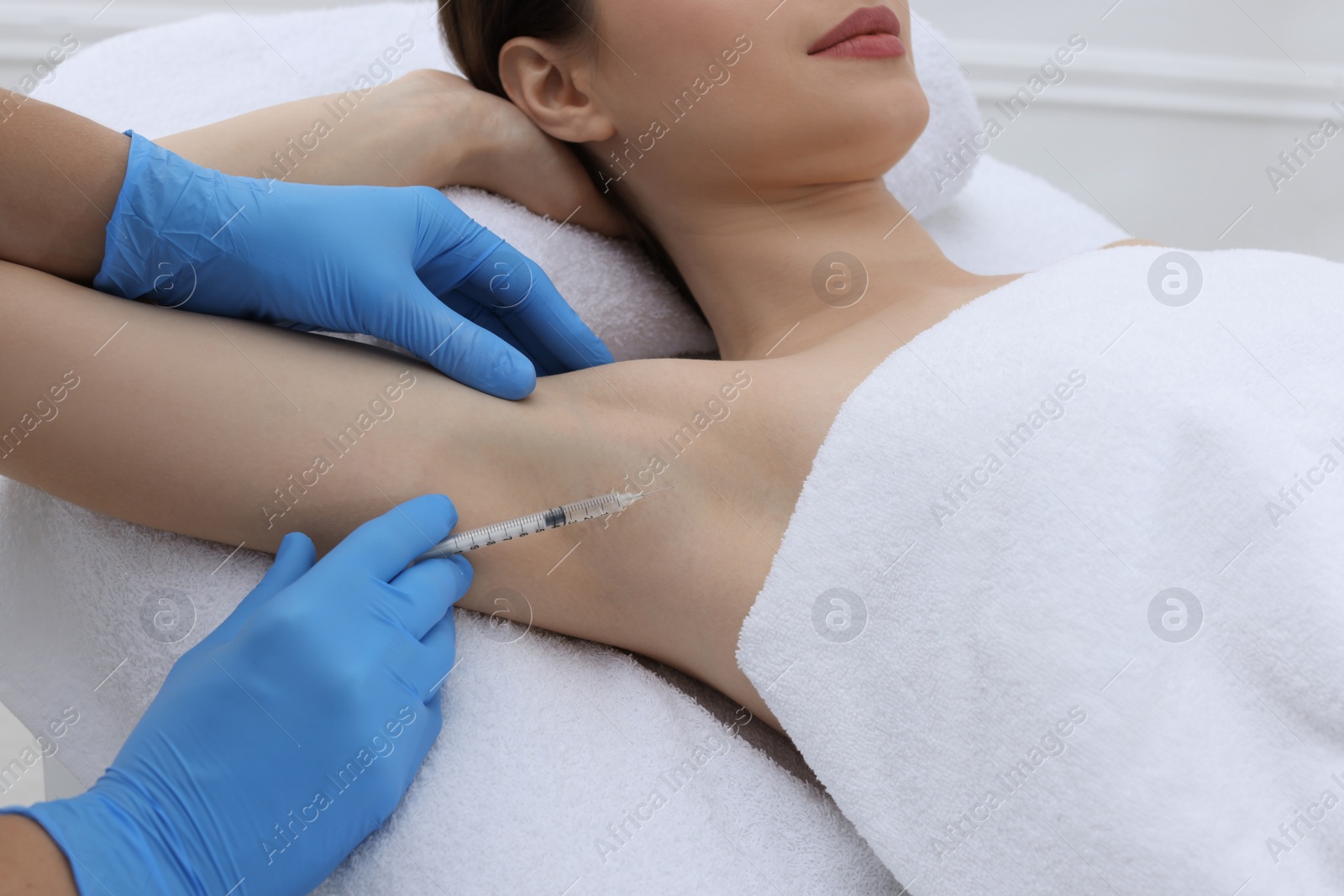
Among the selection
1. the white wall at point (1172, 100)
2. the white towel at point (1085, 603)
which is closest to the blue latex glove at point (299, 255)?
the white towel at point (1085, 603)

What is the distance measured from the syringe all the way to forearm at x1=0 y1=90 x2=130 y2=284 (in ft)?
1.47

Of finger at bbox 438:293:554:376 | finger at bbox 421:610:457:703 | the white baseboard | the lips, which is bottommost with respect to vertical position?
finger at bbox 421:610:457:703

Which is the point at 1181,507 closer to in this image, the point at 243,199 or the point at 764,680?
the point at 764,680

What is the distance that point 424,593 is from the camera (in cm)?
86

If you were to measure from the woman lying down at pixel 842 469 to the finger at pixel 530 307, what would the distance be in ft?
0.31

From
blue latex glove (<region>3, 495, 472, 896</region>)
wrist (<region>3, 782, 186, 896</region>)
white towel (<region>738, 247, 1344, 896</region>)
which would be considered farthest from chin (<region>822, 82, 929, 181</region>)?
wrist (<region>3, 782, 186, 896</region>)

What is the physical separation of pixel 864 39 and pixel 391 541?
0.77 meters

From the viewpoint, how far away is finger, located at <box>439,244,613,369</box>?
1037 millimetres

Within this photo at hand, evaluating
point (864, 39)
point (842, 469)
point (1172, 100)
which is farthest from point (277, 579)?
point (1172, 100)

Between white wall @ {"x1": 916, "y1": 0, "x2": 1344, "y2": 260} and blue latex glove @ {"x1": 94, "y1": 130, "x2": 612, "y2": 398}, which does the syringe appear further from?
white wall @ {"x1": 916, "y1": 0, "x2": 1344, "y2": 260}

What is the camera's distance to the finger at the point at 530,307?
1.04 m

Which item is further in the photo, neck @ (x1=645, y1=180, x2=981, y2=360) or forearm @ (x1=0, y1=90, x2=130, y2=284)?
neck @ (x1=645, y1=180, x2=981, y2=360)

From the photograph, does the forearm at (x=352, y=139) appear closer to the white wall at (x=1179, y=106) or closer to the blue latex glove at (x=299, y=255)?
the blue latex glove at (x=299, y=255)

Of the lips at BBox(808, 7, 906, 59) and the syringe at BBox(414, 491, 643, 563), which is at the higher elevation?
the lips at BBox(808, 7, 906, 59)
